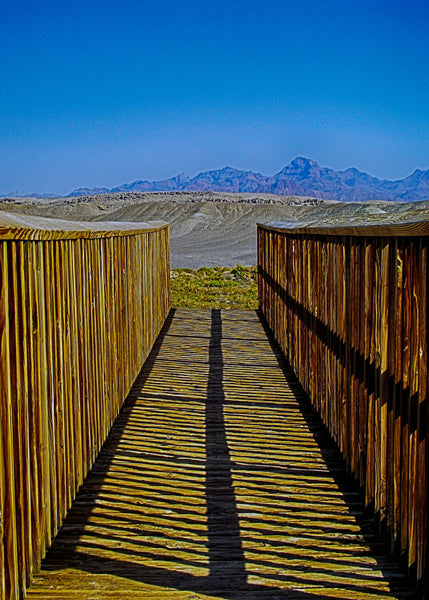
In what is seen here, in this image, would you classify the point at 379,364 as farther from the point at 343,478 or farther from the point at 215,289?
the point at 215,289

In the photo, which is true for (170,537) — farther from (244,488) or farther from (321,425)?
(321,425)

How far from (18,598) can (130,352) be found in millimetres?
3692

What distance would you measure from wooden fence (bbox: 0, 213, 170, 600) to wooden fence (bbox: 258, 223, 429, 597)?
1.63 meters

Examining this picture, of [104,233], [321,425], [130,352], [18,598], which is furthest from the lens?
[130,352]

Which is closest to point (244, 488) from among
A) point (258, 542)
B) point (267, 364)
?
point (258, 542)

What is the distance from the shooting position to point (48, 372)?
3.14m

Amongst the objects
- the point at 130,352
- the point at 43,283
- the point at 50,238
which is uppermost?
the point at 50,238

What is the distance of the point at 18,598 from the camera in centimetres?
265

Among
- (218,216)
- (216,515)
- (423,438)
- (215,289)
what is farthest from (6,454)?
(218,216)

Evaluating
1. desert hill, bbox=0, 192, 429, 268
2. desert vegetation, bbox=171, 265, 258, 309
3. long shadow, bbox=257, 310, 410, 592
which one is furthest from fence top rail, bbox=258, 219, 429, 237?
desert hill, bbox=0, 192, 429, 268

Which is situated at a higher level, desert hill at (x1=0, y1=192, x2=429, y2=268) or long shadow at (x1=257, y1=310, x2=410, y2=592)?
desert hill at (x1=0, y1=192, x2=429, y2=268)

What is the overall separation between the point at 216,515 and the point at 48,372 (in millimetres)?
1263

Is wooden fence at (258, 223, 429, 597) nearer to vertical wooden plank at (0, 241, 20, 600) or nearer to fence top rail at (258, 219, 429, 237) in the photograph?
fence top rail at (258, 219, 429, 237)

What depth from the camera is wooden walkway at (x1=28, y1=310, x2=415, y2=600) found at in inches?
115
